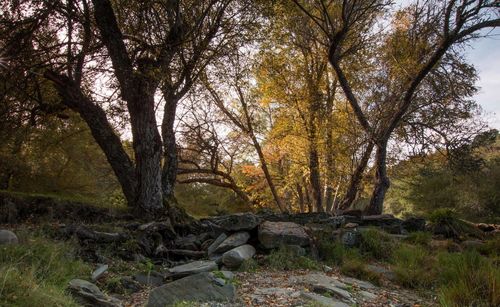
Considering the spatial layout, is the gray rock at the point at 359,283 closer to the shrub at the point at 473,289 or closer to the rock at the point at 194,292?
the shrub at the point at 473,289

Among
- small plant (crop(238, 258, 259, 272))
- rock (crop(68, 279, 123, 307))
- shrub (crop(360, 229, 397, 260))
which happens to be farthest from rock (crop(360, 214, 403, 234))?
rock (crop(68, 279, 123, 307))

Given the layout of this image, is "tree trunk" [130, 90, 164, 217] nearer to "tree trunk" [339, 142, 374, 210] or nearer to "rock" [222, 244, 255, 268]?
"rock" [222, 244, 255, 268]

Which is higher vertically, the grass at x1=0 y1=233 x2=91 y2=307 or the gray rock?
the grass at x1=0 y1=233 x2=91 y2=307

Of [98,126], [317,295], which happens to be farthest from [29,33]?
[317,295]

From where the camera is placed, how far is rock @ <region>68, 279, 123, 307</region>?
3877mm

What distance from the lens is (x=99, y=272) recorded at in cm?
505

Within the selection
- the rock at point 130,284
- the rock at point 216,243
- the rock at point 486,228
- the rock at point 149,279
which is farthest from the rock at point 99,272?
the rock at point 486,228

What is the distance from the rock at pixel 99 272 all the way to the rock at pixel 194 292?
3.59 feet

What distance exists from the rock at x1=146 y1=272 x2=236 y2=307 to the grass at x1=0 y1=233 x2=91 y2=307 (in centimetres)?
90

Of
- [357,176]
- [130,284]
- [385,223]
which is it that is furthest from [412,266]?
[357,176]

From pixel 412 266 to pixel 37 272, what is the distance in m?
5.34

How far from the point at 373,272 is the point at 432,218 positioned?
4291mm

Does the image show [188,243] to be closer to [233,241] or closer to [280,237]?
[233,241]

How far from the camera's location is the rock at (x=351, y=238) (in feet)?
25.0
